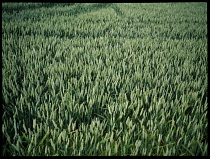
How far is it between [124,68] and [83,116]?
2.32ft

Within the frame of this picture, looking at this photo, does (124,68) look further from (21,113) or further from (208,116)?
(21,113)

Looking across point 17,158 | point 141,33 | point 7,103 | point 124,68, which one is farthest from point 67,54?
point 141,33

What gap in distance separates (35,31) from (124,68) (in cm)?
212

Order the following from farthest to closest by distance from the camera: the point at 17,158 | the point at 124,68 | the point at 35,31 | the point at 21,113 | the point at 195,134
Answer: the point at 35,31, the point at 124,68, the point at 21,113, the point at 195,134, the point at 17,158

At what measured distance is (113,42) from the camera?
2.57 meters

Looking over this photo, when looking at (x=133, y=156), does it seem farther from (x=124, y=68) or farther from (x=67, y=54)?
(x=67, y=54)

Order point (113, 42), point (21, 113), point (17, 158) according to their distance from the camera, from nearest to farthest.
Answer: point (17, 158)
point (21, 113)
point (113, 42)

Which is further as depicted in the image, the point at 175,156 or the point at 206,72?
the point at 206,72

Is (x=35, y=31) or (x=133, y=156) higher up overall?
(x=35, y=31)

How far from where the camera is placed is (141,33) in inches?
124

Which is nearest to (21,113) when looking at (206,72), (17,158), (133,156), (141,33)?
(17,158)

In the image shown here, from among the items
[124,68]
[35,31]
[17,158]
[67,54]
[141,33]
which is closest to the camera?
[17,158]

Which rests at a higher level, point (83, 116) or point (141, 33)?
point (141, 33)

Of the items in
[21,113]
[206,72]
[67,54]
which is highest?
[67,54]
